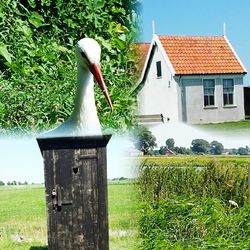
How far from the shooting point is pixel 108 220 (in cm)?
147

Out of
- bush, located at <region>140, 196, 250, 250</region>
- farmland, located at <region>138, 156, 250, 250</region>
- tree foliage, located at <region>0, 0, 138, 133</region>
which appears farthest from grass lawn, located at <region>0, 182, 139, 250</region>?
bush, located at <region>140, 196, 250, 250</region>

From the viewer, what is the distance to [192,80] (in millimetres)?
1913

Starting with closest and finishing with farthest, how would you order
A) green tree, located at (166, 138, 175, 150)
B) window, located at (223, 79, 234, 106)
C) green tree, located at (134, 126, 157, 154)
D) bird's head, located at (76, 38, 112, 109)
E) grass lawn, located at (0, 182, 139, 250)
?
1. bird's head, located at (76, 38, 112, 109)
2. grass lawn, located at (0, 182, 139, 250)
3. green tree, located at (134, 126, 157, 154)
4. window, located at (223, 79, 234, 106)
5. green tree, located at (166, 138, 175, 150)

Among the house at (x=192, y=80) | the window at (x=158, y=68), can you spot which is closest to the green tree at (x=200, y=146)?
the house at (x=192, y=80)

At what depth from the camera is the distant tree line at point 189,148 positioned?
6.10ft

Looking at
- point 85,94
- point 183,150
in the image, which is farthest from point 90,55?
point 183,150

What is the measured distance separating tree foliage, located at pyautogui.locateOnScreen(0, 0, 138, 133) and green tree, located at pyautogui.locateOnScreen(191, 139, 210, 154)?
44 centimetres

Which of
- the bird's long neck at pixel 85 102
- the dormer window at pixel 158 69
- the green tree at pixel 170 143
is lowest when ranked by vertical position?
the green tree at pixel 170 143

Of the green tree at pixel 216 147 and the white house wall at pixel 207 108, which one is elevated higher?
the white house wall at pixel 207 108

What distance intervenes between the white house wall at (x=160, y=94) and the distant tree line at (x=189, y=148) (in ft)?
0.19

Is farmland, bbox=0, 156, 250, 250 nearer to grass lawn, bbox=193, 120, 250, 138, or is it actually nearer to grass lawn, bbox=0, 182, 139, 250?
grass lawn, bbox=0, 182, 139, 250

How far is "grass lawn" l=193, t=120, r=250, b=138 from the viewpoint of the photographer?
186 cm

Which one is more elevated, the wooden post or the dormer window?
the dormer window

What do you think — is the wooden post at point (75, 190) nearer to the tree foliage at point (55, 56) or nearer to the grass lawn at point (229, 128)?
the tree foliage at point (55, 56)
